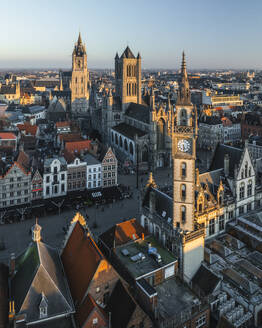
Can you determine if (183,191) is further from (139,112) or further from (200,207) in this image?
(139,112)

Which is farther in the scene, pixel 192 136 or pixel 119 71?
pixel 119 71

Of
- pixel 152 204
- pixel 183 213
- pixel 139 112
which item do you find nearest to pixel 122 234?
pixel 152 204

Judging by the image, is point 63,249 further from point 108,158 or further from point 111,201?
point 108,158

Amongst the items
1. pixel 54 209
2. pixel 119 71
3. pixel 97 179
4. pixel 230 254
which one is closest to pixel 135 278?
pixel 230 254

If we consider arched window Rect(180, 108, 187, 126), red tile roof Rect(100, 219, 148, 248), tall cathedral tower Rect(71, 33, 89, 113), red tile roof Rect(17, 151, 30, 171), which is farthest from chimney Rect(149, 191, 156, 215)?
tall cathedral tower Rect(71, 33, 89, 113)

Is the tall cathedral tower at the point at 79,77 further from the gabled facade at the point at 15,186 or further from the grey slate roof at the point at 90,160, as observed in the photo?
the gabled facade at the point at 15,186

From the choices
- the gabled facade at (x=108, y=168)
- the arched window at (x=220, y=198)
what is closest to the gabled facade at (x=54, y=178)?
the gabled facade at (x=108, y=168)

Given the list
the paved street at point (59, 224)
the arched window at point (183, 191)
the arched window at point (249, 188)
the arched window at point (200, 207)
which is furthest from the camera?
the arched window at point (249, 188)
